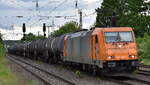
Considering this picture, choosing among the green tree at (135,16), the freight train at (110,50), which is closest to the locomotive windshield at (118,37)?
the freight train at (110,50)

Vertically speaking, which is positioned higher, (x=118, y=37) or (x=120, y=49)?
(x=118, y=37)

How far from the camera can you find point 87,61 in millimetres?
24672

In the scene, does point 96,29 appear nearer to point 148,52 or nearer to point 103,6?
point 148,52

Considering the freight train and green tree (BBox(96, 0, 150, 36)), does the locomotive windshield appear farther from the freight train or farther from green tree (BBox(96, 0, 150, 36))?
green tree (BBox(96, 0, 150, 36))

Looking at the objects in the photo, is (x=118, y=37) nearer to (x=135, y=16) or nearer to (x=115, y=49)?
(x=115, y=49)

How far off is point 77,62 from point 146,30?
5276 centimetres

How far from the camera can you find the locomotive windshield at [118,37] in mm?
22141

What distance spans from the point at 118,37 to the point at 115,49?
887 mm

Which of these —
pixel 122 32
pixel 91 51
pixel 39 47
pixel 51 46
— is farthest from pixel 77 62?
pixel 39 47

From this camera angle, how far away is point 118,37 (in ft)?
73.0

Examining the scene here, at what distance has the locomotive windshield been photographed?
2214 centimetres


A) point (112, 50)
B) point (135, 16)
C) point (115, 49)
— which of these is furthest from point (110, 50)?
point (135, 16)

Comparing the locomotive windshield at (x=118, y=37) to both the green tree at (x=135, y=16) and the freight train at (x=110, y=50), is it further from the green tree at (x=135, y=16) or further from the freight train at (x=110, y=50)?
the green tree at (x=135, y=16)

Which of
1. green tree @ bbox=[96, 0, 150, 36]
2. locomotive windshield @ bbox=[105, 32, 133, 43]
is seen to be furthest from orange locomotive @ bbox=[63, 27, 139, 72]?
green tree @ bbox=[96, 0, 150, 36]
